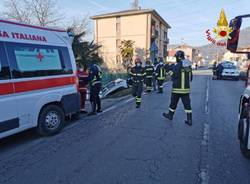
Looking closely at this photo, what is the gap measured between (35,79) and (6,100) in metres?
0.84

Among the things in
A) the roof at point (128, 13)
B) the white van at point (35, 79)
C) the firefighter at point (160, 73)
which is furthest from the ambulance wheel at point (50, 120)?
the roof at point (128, 13)

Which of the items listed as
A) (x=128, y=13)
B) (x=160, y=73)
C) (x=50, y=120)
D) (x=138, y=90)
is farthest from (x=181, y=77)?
(x=128, y=13)

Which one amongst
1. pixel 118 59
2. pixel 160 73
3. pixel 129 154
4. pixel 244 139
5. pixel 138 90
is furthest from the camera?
pixel 118 59

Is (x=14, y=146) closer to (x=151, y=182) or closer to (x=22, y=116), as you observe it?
(x=22, y=116)

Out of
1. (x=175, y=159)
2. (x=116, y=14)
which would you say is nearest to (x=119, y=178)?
(x=175, y=159)

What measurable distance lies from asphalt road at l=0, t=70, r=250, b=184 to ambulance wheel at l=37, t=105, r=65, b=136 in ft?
0.59

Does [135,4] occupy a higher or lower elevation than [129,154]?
higher

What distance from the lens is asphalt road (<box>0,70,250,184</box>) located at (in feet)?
12.7

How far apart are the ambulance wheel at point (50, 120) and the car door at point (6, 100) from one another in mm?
794

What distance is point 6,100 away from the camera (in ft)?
15.9

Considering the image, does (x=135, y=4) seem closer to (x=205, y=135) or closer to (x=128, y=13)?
(x=128, y=13)

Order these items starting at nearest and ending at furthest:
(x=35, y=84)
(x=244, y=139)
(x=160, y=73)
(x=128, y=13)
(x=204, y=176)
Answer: (x=204, y=176) < (x=244, y=139) < (x=35, y=84) < (x=160, y=73) < (x=128, y=13)

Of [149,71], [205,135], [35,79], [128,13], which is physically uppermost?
[128,13]

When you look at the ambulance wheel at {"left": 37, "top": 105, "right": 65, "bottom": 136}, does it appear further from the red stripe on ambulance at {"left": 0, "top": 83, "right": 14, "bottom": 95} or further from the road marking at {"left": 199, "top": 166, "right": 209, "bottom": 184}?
the road marking at {"left": 199, "top": 166, "right": 209, "bottom": 184}
